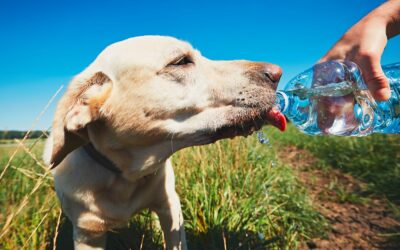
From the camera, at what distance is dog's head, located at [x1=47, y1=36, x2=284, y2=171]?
1.92 metres

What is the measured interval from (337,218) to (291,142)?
6696mm

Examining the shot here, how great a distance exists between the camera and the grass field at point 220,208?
8.05 feet

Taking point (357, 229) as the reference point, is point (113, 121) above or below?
above

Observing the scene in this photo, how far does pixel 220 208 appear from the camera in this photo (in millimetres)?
2773

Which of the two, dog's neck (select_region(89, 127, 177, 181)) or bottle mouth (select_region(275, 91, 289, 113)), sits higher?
bottle mouth (select_region(275, 91, 289, 113))

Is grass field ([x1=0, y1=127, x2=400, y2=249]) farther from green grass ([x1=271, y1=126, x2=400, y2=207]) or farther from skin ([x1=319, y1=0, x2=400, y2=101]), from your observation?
skin ([x1=319, y1=0, x2=400, y2=101])

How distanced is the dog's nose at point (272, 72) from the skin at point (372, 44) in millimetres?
298

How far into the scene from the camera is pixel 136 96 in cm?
197

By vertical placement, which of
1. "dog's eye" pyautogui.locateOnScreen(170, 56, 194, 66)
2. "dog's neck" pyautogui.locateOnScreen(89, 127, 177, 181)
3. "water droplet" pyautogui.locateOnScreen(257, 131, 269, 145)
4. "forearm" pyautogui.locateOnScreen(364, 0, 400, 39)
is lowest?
"dog's neck" pyautogui.locateOnScreen(89, 127, 177, 181)

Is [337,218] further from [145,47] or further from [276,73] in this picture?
[145,47]

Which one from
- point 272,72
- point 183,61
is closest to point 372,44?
point 272,72

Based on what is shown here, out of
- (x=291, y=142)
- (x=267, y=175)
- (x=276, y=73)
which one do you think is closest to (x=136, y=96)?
(x=276, y=73)

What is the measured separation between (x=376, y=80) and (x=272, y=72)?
0.63 meters

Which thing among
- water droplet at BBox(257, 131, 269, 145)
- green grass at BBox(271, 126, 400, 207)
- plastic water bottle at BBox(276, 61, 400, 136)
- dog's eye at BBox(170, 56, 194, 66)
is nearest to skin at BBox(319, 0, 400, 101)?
plastic water bottle at BBox(276, 61, 400, 136)
